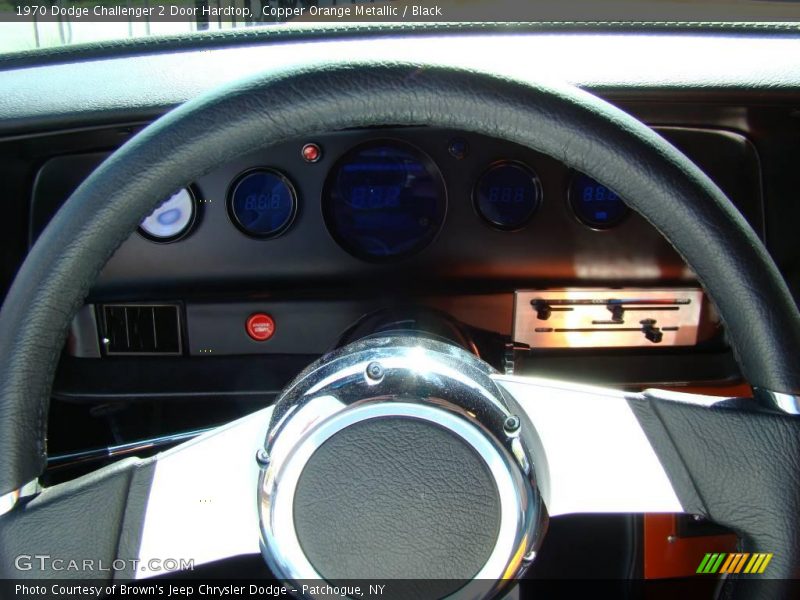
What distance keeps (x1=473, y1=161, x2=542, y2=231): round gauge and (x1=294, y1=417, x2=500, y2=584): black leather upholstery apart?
0.82 metres

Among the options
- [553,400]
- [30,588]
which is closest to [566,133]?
[553,400]

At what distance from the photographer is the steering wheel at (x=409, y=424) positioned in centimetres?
69

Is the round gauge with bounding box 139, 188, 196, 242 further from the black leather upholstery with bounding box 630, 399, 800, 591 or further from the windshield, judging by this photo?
the black leather upholstery with bounding box 630, 399, 800, 591

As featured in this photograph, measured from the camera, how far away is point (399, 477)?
2.64 ft

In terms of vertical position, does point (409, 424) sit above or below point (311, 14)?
below

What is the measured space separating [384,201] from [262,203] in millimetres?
249

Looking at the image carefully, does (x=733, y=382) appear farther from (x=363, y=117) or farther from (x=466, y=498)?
(x=363, y=117)

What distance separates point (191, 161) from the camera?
0.69 metres

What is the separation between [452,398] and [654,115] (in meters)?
0.81

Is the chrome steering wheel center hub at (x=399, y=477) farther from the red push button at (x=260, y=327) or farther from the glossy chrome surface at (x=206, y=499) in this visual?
the red push button at (x=260, y=327)

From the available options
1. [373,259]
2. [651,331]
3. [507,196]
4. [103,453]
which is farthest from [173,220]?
[651,331]

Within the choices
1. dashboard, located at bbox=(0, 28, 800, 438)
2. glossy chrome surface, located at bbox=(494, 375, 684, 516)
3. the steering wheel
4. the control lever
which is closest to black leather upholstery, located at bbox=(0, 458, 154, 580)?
the steering wheel

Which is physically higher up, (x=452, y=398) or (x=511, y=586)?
(x=452, y=398)

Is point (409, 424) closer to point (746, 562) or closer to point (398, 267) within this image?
point (746, 562)
